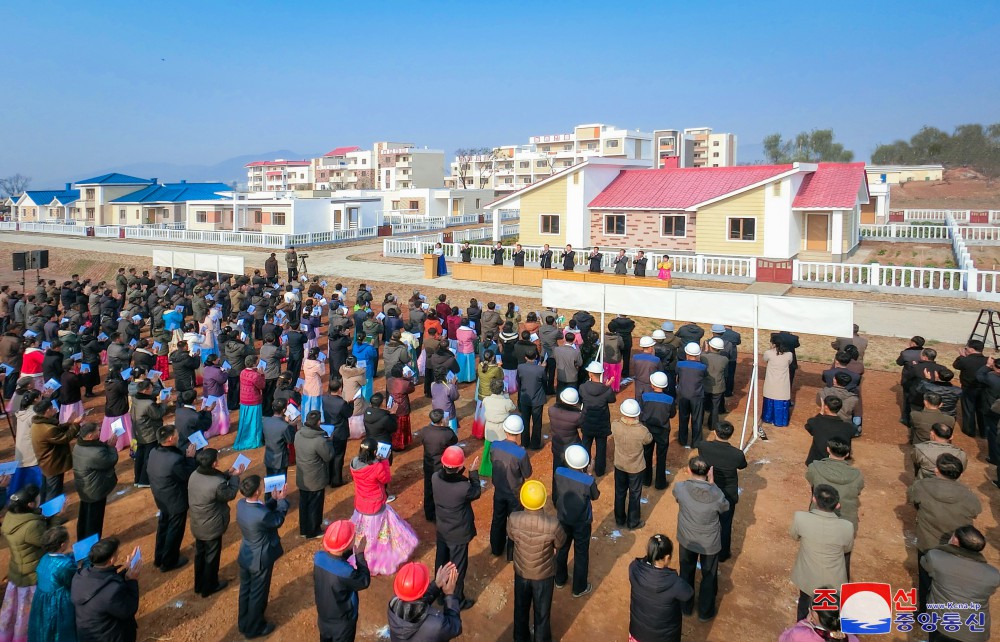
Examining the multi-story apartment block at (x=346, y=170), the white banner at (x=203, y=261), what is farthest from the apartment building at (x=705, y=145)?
the white banner at (x=203, y=261)

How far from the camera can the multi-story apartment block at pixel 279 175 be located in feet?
414

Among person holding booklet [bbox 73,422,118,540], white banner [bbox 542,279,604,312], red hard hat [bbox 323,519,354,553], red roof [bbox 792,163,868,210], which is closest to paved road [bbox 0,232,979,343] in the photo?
white banner [bbox 542,279,604,312]

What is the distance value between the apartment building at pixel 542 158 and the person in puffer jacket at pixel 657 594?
8546 centimetres

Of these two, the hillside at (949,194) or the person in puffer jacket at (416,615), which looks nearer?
the person in puffer jacket at (416,615)

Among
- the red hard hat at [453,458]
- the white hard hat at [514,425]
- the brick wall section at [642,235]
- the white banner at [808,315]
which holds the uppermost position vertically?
the brick wall section at [642,235]

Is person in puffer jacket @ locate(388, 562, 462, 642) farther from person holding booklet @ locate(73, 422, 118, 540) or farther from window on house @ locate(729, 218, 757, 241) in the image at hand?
window on house @ locate(729, 218, 757, 241)

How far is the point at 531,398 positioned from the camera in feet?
32.3

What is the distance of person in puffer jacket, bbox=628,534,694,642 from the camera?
192 inches

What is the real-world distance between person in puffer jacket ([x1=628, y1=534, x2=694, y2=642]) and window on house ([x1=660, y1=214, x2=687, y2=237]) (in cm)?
2681

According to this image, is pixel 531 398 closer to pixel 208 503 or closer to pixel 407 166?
pixel 208 503

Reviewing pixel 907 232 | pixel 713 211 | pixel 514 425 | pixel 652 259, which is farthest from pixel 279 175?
pixel 514 425

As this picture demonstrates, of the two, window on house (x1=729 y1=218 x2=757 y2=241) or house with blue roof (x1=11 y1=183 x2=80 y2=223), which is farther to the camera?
house with blue roof (x1=11 y1=183 x2=80 y2=223)

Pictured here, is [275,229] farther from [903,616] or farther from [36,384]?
[903,616]

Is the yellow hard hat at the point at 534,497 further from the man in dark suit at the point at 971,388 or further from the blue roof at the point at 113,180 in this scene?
the blue roof at the point at 113,180
